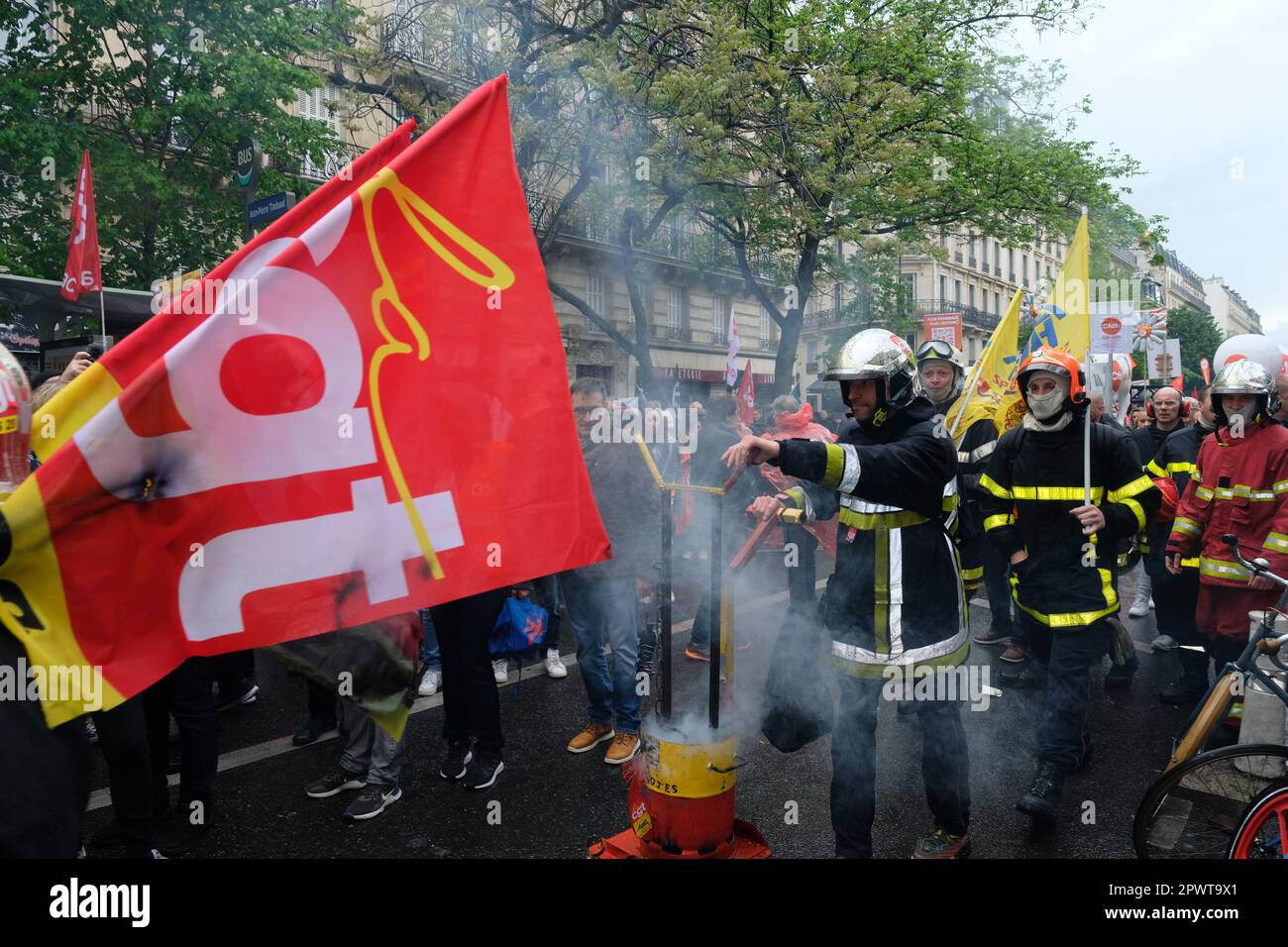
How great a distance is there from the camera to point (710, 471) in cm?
634

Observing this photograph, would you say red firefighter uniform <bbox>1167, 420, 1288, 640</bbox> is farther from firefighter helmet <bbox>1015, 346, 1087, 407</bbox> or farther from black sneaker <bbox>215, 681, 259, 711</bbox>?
black sneaker <bbox>215, 681, 259, 711</bbox>

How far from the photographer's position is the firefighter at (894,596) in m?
3.10

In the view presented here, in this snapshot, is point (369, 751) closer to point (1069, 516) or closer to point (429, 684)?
point (429, 684)

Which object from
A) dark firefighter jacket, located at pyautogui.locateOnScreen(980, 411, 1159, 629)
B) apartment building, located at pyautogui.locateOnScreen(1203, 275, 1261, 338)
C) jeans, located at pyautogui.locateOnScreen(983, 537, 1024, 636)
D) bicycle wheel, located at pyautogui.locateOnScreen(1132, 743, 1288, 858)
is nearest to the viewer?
bicycle wheel, located at pyautogui.locateOnScreen(1132, 743, 1288, 858)

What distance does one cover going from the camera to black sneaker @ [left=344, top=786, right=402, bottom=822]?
12.6 ft

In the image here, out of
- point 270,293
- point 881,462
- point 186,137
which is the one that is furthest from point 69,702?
point 186,137

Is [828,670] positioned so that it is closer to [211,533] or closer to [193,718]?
[211,533]

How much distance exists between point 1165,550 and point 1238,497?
1146 millimetres

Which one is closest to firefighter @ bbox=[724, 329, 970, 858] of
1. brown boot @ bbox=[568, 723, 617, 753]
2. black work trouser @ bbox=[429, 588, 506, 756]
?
black work trouser @ bbox=[429, 588, 506, 756]

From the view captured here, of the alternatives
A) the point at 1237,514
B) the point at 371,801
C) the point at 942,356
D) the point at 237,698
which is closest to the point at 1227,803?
the point at 1237,514

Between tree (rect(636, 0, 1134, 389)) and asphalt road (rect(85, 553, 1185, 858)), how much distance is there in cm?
894

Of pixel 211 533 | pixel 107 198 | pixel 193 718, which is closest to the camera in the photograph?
pixel 211 533

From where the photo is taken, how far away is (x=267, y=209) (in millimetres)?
6871
